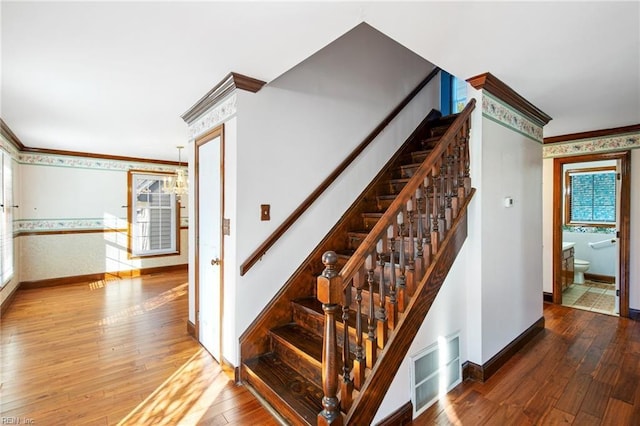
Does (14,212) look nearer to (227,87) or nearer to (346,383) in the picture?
(227,87)

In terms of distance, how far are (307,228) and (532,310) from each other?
2516 mm

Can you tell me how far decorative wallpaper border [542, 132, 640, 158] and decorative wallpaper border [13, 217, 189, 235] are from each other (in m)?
7.33

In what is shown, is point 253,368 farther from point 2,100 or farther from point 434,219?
point 2,100

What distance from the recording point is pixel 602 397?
2.22 m

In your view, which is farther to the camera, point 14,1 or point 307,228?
point 307,228

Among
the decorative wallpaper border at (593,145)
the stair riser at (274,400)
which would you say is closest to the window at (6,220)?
the stair riser at (274,400)

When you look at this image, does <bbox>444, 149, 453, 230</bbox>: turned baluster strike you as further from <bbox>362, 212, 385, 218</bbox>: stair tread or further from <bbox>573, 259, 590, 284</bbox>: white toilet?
<bbox>573, 259, 590, 284</bbox>: white toilet

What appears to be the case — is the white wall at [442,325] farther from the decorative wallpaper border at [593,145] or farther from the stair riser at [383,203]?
the decorative wallpaper border at [593,145]

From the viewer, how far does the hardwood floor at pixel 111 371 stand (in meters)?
2.04

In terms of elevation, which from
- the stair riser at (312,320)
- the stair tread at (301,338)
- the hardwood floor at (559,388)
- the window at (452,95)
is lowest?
the hardwood floor at (559,388)

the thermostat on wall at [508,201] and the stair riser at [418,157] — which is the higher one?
the stair riser at [418,157]

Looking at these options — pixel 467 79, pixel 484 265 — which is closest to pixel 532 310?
pixel 484 265

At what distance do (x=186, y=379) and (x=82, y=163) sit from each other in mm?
5004

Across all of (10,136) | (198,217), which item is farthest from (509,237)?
(10,136)
